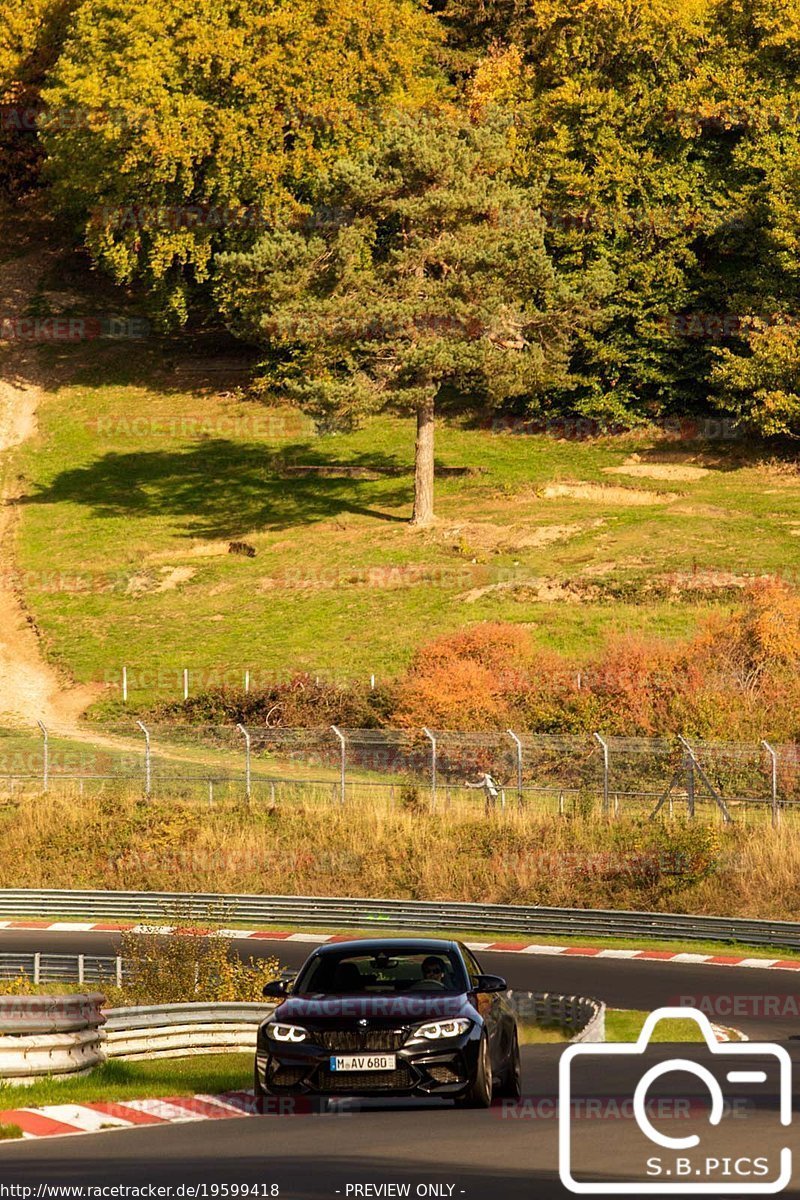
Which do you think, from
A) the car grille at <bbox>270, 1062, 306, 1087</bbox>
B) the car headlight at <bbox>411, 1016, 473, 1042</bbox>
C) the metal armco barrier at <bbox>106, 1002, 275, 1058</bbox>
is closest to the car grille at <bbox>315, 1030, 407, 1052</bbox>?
the car headlight at <bbox>411, 1016, 473, 1042</bbox>

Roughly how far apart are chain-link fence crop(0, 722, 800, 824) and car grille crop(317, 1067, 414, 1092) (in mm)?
21102

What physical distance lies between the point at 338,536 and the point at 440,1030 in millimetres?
48296

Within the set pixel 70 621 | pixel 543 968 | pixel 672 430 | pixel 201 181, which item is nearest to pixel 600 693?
pixel 543 968

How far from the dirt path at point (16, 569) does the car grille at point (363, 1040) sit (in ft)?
120

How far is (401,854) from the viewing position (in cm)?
3797

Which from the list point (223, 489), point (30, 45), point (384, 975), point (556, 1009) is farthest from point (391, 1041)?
point (30, 45)

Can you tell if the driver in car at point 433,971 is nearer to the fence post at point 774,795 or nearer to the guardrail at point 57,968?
the guardrail at point 57,968

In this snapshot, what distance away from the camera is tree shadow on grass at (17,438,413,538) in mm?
65750

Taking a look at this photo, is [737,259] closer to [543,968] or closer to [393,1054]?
[543,968]

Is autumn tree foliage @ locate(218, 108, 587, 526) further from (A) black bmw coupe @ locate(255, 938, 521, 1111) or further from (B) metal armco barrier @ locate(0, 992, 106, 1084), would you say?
(A) black bmw coupe @ locate(255, 938, 521, 1111)

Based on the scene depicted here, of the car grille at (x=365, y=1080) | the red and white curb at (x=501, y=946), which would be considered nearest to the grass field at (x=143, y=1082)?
the car grille at (x=365, y=1080)

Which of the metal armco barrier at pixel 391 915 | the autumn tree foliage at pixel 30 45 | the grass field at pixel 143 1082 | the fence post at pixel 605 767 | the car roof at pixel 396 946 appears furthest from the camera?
the autumn tree foliage at pixel 30 45

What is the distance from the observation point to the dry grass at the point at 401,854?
35500 mm

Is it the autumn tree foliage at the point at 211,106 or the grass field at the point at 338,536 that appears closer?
the grass field at the point at 338,536
